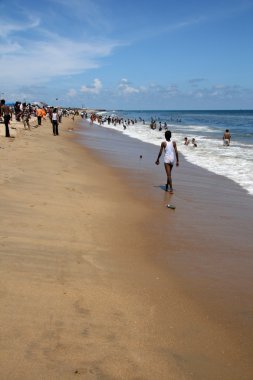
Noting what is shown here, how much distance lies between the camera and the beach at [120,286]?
3092 mm

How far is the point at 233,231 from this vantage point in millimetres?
7020

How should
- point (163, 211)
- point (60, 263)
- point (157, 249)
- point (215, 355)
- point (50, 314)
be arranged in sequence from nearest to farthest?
1. point (215, 355)
2. point (50, 314)
3. point (60, 263)
4. point (157, 249)
5. point (163, 211)

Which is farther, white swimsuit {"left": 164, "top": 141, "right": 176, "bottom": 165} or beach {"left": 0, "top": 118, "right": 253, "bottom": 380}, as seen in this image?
white swimsuit {"left": 164, "top": 141, "right": 176, "bottom": 165}

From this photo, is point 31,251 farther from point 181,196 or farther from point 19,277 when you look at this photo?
point 181,196

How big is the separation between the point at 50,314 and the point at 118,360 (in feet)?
2.89

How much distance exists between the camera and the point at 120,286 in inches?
175

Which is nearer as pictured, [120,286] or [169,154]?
[120,286]

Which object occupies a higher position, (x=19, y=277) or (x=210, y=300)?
(x=19, y=277)

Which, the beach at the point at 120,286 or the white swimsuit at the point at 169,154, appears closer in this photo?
the beach at the point at 120,286

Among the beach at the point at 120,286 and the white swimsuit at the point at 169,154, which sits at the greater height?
the white swimsuit at the point at 169,154

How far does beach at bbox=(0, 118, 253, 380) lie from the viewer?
10.1 ft

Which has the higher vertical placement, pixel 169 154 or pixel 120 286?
pixel 169 154

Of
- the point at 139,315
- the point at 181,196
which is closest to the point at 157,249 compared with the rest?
the point at 139,315

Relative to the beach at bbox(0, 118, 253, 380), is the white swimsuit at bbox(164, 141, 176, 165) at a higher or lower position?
higher
